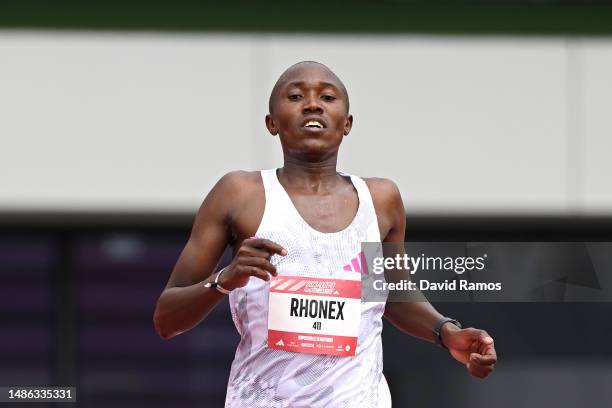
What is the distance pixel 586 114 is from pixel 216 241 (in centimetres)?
475

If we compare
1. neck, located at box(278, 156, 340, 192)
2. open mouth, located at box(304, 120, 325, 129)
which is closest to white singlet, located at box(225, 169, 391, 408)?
neck, located at box(278, 156, 340, 192)

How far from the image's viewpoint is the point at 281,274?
11.0 feet

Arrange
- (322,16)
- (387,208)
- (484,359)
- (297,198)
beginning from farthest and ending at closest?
(322,16)
(387,208)
(297,198)
(484,359)

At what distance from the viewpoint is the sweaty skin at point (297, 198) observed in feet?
11.3

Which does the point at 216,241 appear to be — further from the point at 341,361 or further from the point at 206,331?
the point at 206,331

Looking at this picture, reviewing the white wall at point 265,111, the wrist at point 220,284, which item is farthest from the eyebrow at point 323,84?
the white wall at point 265,111

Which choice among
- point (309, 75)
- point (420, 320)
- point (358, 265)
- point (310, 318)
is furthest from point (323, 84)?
point (420, 320)

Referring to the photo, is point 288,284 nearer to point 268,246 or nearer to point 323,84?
point 268,246

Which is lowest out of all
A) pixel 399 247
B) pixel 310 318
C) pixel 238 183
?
pixel 310 318

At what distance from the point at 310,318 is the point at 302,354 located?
3.8 inches

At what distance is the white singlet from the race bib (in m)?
0.02

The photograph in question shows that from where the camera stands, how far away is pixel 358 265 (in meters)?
3.40

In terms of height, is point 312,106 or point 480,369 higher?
point 312,106

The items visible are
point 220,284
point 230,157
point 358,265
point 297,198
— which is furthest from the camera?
point 230,157
